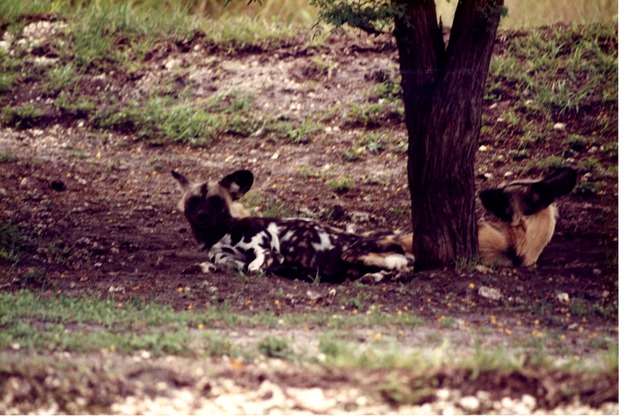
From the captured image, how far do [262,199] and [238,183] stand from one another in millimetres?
259

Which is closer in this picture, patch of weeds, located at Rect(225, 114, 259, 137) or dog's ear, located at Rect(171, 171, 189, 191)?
dog's ear, located at Rect(171, 171, 189, 191)

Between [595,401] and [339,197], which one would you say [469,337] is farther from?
[339,197]

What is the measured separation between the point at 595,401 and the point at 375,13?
210 centimetres

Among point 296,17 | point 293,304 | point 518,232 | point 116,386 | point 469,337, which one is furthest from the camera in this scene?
point 296,17

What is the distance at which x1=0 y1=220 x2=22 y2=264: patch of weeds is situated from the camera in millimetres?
4926

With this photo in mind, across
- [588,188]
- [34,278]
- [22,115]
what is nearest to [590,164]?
[588,188]

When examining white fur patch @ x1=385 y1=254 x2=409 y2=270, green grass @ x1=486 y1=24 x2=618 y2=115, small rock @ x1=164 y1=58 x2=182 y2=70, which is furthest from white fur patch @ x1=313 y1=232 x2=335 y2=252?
small rock @ x1=164 y1=58 x2=182 y2=70

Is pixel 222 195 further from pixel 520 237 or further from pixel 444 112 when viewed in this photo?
pixel 520 237

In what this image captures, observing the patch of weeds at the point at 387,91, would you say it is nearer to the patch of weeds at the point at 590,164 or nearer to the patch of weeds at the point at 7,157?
the patch of weeds at the point at 590,164

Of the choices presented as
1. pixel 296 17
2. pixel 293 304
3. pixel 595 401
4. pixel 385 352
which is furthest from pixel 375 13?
pixel 595 401

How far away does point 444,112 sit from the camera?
449 cm

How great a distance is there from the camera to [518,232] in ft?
16.1

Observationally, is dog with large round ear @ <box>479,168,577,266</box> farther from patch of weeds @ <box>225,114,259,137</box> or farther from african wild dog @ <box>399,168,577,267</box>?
patch of weeds @ <box>225,114,259,137</box>

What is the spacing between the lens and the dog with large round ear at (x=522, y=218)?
191 inches
